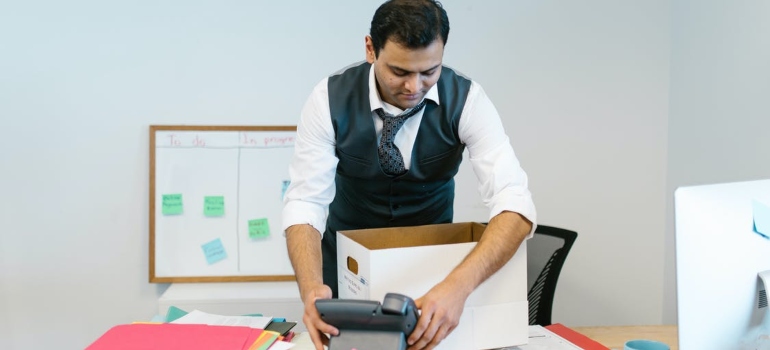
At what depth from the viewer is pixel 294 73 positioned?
8.76ft

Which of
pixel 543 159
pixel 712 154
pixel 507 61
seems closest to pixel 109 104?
pixel 507 61

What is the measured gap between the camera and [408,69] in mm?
1346

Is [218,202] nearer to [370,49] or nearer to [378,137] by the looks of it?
[378,137]

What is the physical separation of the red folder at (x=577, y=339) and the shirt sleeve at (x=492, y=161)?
23 centimetres

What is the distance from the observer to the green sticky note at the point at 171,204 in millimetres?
2633

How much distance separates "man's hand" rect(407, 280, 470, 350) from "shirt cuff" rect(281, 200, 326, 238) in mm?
405

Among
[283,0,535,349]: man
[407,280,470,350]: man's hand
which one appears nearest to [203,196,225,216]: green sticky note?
[283,0,535,349]: man

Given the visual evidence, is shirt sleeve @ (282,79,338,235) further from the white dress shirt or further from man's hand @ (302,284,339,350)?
man's hand @ (302,284,339,350)

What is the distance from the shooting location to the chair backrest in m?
1.87

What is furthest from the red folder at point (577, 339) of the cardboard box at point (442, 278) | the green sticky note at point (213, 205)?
the green sticky note at point (213, 205)

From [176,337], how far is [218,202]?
1440 mm

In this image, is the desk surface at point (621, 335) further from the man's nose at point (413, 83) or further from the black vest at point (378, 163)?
the man's nose at point (413, 83)

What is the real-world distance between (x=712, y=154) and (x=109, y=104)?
2.34 metres

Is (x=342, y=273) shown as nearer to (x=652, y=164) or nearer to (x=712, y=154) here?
(x=712, y=154)
